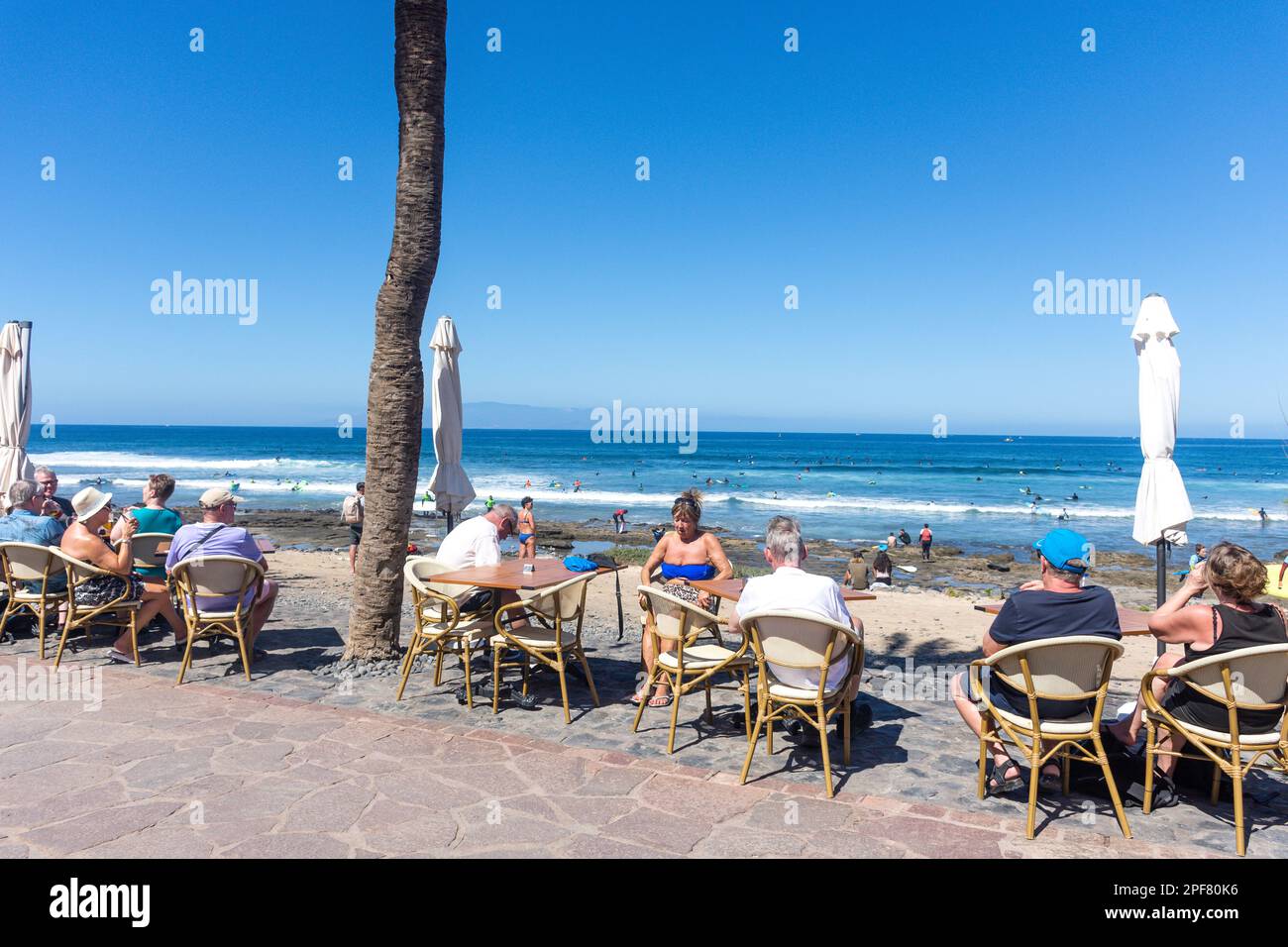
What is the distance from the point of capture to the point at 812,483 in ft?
150

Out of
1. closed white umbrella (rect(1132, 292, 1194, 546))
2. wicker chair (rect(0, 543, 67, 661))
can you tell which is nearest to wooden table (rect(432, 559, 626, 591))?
wicker chair (rect(0, 543, 67, 661))

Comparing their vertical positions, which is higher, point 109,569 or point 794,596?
point 794,596

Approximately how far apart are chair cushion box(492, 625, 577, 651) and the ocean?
8.56 metres

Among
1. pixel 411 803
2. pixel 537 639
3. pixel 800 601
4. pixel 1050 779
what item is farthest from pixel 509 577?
pixel 1050 779

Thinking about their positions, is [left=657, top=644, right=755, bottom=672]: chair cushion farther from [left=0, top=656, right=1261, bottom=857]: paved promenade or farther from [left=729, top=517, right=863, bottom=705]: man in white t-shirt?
[left=0, top=656, right=1261, bottom=857]: paved promenade

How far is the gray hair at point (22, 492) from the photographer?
5977 millimetres

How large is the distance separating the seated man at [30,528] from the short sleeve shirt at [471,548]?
307 cm

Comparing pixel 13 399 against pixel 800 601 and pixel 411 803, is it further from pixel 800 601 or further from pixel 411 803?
pixel 800 601

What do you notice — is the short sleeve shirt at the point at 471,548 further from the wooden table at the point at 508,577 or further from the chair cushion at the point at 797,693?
the chair cushion at the point at 797,693

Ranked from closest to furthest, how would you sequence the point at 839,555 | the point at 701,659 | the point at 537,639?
the point at 701,659, the point at 537,639, the point at 839,555

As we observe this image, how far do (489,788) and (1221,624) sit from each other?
330 centimetres
